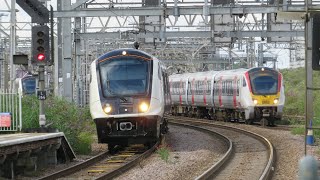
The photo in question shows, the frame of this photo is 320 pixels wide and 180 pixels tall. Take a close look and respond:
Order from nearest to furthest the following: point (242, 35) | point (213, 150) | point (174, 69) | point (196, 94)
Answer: point (213, 150)
point (242, 35)
point (196, 94)
point (174, 69)

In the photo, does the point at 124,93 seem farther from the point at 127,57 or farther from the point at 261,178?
the point at 261,178

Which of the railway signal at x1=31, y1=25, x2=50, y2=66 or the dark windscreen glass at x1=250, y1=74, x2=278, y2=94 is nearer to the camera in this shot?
the railway signal at x1=31, y1=25, x2=50, y2=66

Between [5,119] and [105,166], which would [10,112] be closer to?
[5,119]

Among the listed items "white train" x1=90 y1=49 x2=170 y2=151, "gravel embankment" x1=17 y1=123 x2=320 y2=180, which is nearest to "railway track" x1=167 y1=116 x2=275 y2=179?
"gravel embankment" x1=17 y1=123 x2=320 y2=180

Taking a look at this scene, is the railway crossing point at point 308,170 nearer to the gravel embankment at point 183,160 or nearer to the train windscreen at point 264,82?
the gravel embankment at point 183,160

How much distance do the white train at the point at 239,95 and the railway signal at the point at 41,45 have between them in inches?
602

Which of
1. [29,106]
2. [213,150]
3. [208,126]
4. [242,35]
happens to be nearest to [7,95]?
[29,106]

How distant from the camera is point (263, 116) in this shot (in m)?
30.7

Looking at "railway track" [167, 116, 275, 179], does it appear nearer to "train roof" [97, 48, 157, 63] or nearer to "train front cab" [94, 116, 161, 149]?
"train front cab" [94, 116, 161, 149]

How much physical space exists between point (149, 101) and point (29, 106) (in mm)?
4252

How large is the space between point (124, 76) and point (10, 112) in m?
3.22

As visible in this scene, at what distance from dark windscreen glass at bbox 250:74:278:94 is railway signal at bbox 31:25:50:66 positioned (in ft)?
50.8

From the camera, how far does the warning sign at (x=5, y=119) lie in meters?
17.4

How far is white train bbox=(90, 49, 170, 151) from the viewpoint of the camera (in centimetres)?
1822
